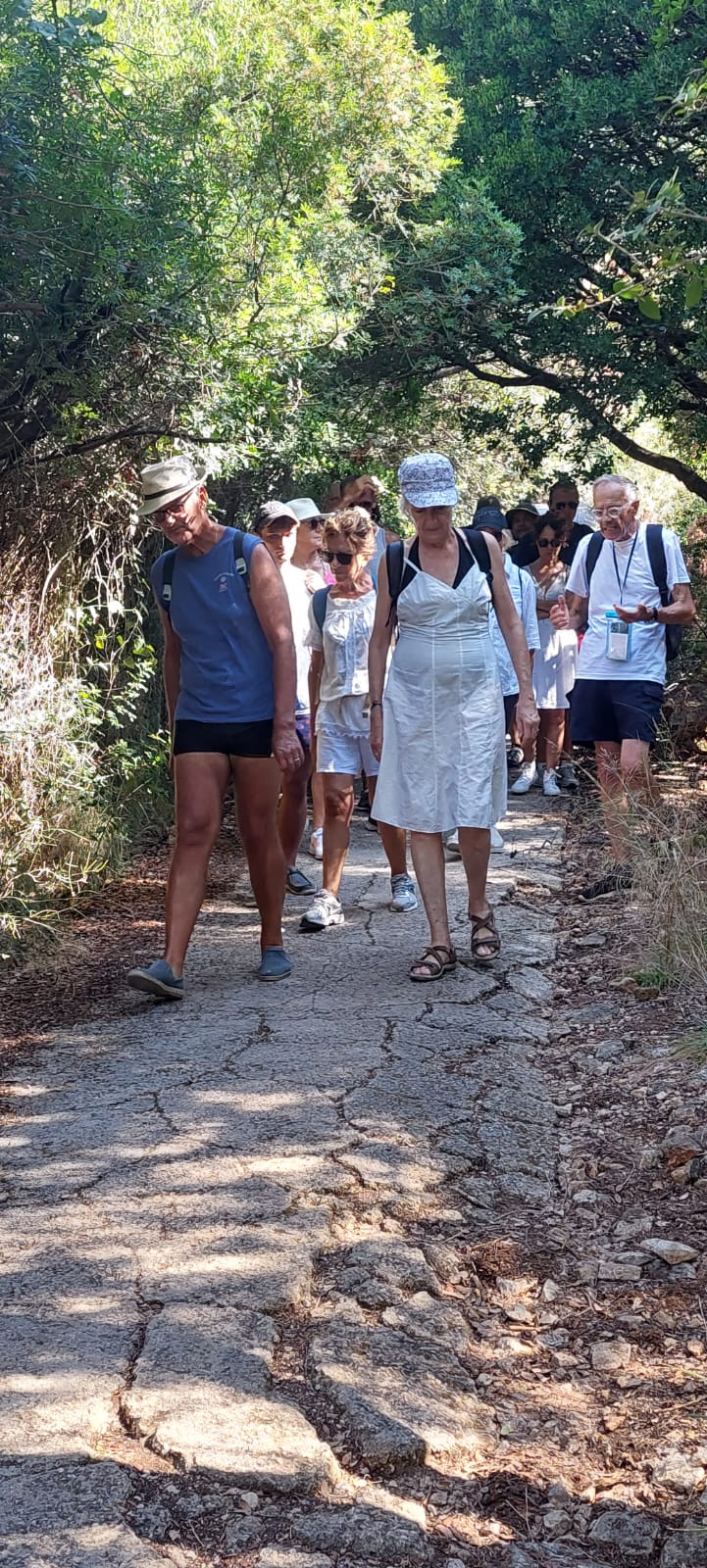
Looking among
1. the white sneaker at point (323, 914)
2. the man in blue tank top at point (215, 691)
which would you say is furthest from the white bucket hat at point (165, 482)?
the white sneaker at point (323, 914)

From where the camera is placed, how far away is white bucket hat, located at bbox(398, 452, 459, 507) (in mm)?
5648

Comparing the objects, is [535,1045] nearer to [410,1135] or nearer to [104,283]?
[410,1135]

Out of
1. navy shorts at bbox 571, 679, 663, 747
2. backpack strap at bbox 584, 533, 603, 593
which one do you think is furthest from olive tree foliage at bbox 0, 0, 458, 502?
navy shorts at bbox 571, 679, 663, 747

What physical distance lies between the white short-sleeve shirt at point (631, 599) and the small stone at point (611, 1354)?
4.28 meters

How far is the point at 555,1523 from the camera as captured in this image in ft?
8.86

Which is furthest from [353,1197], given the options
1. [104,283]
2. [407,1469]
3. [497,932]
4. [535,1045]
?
[104,283]

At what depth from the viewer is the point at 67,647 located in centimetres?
784

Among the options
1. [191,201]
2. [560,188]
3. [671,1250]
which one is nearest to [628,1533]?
[671,1250]

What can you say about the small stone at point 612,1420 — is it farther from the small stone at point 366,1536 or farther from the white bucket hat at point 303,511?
the white bucket hat at point 303,511

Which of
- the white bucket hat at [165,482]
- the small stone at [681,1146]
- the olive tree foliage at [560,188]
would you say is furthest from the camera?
the olive tree foliage at [560,188]

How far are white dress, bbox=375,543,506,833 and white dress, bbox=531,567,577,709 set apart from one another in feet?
15.3

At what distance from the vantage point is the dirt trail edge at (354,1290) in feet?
8.77

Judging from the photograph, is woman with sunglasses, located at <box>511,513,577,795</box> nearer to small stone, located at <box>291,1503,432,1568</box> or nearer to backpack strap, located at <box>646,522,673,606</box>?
backpack strap, located at <box>646,522,673,606</box>

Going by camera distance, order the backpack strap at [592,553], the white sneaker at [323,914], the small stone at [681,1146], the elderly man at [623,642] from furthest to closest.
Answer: the backpack strap at [592,553] < the elderly man at [623,642] < the white sneaker at [323,914] < the small stone at [681,1146]
